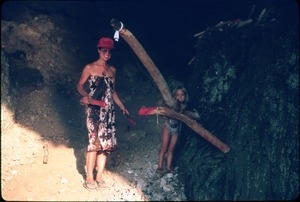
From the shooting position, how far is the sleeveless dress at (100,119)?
16.6 ft

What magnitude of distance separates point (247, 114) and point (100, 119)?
238 cm

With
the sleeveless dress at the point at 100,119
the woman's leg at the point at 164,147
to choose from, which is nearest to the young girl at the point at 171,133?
the woman's leg at the point at 164,147

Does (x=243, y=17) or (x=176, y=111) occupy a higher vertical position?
(x=243, y=17)

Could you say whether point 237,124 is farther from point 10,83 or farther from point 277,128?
point 10,83

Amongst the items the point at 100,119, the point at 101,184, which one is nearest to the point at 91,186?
the point at 101,184

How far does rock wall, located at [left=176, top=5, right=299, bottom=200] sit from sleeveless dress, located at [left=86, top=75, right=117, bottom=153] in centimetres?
144

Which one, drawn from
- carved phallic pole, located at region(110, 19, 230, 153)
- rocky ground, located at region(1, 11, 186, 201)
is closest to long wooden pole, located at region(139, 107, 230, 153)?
carved phallic pole, located at region(110, 19, 230, 153)

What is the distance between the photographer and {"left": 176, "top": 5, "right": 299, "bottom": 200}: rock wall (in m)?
4.23

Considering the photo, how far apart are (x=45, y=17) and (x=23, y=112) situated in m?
2.38

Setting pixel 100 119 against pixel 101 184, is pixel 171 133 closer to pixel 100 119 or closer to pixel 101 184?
pixel 100 119

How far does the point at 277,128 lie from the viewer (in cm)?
433

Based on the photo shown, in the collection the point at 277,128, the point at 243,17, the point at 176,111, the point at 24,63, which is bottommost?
the point at 277,128

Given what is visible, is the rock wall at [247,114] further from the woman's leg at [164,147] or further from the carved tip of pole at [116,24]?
the carved tip of pole at [116,24]

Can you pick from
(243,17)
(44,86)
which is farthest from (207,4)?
(44,86)
